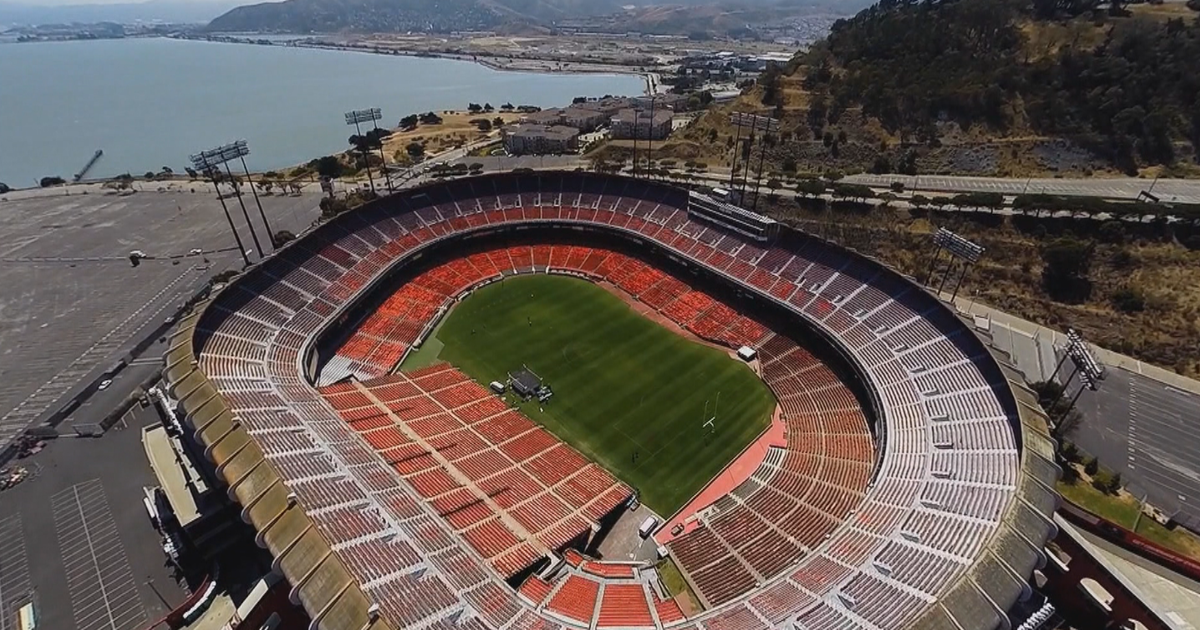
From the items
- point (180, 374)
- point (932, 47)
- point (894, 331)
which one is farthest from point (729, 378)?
point (932, 47)

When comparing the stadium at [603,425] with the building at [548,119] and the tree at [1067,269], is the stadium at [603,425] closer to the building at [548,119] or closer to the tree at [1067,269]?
the tree at [1067,269]

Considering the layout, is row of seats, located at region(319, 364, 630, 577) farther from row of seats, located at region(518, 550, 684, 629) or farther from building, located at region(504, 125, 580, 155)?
building, located at region(504, 125, 580, 155)

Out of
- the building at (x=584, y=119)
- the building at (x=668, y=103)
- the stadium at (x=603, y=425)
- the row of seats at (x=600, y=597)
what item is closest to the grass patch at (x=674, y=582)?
the stadium at (x=603, y=425)

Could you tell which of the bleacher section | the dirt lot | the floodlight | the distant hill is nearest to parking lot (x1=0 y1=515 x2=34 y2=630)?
the bleacher section

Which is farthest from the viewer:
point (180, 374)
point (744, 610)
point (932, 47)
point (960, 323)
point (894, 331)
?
point (932, 47)

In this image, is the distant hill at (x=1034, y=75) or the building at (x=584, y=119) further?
the building at (x=584, y=119)

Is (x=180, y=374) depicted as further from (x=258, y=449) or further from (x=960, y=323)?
(x=960, y=323)

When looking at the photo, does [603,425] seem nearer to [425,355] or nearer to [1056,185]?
[425,355]
